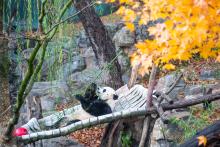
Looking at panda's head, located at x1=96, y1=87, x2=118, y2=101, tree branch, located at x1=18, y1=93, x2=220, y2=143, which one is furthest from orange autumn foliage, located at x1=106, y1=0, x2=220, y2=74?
panda's head, located at x1=96, y1=87, x2=118, y2=101

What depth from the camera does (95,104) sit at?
3.72 m

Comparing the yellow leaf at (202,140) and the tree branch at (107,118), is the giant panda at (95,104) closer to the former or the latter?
the tree branch at (107,118)

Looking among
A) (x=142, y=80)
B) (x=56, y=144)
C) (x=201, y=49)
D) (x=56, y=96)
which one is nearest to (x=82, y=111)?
(x=56, y=144)

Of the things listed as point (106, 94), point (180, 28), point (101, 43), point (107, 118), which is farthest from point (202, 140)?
point (101, 43)

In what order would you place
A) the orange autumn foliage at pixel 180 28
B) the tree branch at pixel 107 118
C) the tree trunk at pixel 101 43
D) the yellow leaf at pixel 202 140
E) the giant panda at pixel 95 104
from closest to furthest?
the orange autumn foliage at pixel 180 28 < the yellow leaf at pixel 202 140 < the tree branch at pixel 107 118 < the giant panda at pixel 95 104 < the tree trunk at pixel 101 43

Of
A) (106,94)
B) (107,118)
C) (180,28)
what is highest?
(180,28)

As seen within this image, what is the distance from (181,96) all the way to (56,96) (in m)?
1.89

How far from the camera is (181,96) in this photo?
215 inches

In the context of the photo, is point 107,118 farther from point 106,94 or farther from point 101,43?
point 101,43

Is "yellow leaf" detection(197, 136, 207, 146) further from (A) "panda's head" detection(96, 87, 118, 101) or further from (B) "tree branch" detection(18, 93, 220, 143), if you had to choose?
(A) "panda's head" detection(96, 87, 118, 101)

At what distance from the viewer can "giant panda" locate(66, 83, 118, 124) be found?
3.70m

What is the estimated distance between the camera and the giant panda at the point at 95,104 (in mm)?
3703

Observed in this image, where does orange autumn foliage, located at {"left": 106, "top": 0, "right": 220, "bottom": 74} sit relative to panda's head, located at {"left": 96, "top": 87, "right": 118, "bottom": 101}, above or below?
above

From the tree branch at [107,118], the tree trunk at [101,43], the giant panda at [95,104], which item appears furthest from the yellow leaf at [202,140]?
the tree trunk at [101,43]
